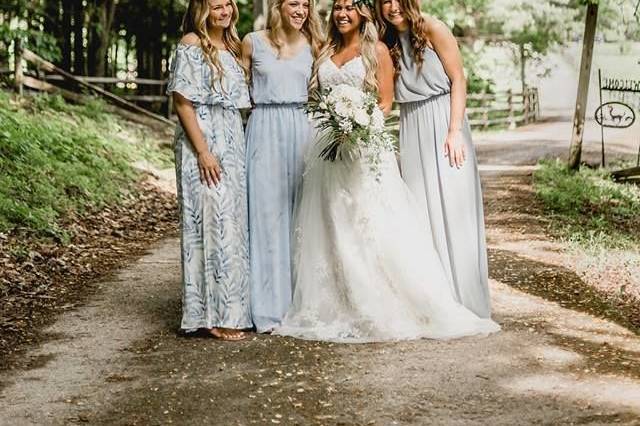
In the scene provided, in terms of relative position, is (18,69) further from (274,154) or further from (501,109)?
(501,109)

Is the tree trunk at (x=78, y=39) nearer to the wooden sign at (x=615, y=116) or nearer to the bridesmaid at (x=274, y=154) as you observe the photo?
the wooden sign at (x=615, y=116)

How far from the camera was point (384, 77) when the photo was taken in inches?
238

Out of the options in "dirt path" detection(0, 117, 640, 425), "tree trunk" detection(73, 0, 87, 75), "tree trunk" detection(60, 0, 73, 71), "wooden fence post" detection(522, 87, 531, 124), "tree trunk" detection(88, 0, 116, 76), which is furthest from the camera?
"wooden fence post" detection(522, 87, 531, 124)

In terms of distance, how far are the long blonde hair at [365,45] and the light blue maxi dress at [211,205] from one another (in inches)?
23.7

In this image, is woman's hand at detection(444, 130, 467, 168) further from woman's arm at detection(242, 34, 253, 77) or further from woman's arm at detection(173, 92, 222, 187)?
woman's arm at detection(173, 92, 222, 187)

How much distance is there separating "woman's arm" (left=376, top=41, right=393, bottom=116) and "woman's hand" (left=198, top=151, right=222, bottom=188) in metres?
1.18

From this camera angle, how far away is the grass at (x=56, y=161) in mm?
10023

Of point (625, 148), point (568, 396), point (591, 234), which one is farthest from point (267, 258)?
point (625, 148)

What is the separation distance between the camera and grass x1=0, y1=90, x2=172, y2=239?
32.9 ft

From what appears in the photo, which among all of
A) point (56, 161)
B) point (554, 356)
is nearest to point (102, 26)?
point (56, 161)

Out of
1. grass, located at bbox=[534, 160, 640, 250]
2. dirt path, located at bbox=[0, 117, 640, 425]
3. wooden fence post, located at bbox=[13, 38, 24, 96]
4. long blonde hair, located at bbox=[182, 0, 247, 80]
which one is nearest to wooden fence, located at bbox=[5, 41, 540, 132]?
wooden fence post, located at bbox=[13, 38, 24, 96]

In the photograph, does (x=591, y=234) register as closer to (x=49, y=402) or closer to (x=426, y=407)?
(x=426, y=407)

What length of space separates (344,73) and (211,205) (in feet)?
4.08

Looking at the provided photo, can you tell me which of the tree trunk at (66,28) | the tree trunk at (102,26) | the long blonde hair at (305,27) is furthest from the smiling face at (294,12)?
the tree trunk at (66,28)
